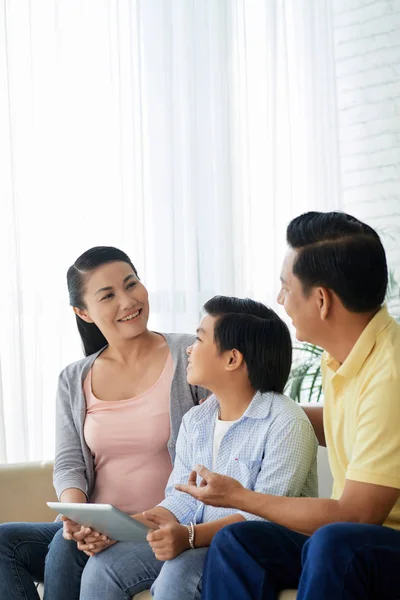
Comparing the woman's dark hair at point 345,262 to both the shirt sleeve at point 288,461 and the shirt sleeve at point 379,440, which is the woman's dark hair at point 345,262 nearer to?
the shirt sleeve at point 379,440

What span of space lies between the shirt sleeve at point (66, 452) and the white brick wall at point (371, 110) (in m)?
1.89

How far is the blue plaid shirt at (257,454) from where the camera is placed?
6.45 feet

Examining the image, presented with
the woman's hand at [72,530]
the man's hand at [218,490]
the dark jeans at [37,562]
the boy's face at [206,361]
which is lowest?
the dark jeans at [37,562]

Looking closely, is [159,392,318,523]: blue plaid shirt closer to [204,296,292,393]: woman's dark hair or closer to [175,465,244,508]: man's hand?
[204,296,292,393]: woman's dark hair

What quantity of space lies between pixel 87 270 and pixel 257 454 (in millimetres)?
753

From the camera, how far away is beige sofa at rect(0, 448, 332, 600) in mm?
2539

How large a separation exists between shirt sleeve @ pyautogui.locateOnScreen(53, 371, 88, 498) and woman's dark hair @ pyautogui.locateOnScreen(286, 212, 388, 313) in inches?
34.6

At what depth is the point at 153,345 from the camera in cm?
248

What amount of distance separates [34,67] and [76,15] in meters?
0.29

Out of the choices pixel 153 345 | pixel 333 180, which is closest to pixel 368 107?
pixel 333 180

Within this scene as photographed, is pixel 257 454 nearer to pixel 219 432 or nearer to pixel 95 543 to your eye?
pixel 219 432

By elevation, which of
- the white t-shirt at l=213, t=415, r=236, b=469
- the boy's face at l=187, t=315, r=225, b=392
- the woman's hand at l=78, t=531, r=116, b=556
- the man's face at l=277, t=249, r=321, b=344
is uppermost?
the man's face at l=277, t=249, r=321, b=344

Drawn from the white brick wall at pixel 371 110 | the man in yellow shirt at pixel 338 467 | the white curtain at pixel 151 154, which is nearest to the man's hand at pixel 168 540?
the man in yellow shirt at pixel 338 467

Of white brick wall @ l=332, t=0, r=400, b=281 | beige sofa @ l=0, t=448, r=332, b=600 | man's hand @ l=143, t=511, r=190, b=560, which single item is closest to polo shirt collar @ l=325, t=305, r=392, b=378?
man's hand @ l=143, t=511, r=190, b=560
